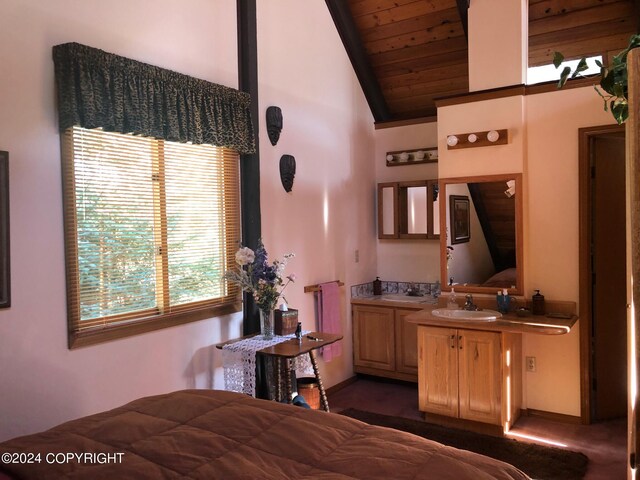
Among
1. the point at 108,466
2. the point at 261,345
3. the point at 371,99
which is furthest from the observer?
the point at 371,99

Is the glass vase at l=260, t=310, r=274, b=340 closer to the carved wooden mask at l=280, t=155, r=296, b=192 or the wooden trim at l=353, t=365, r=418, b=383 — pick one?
the carved wooden mask at l=280, t=155, r=296, b=192

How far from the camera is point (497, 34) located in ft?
12.8

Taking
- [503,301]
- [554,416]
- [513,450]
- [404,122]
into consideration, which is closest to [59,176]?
[503,301]

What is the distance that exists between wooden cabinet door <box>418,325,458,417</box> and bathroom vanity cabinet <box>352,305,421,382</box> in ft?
2.21

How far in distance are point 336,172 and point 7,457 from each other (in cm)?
353

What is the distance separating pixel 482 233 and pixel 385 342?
1373 millimetres

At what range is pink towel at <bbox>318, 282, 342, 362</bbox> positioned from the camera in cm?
434

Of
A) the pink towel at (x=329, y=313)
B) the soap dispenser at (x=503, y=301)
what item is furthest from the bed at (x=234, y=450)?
the pink towel at (x=329, y=313)

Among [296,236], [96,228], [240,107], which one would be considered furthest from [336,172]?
[96,228]

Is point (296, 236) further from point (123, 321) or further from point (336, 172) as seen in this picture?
point (123, 321)

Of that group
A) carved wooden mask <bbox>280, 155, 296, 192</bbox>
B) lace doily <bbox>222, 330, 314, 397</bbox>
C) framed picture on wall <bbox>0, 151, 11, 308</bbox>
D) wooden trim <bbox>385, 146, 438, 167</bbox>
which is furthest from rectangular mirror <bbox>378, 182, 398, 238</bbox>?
framed picture on wall <bbox>0, 151, 11, 308</bbox>

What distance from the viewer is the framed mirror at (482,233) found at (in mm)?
3850

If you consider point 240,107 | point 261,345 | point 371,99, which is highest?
point 371,99

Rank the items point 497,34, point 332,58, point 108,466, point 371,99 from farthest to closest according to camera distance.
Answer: point 371,99 → point 332,58 → point 497,34 → point 108,466
